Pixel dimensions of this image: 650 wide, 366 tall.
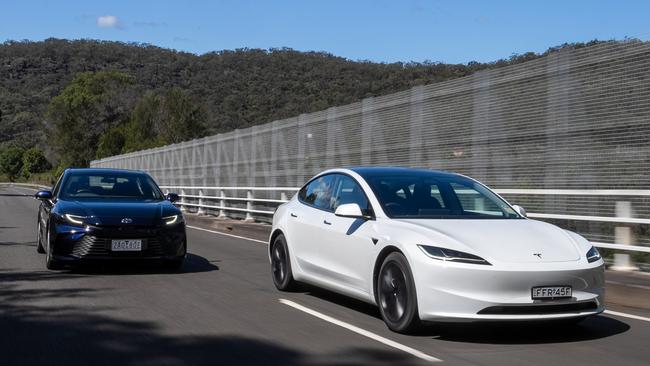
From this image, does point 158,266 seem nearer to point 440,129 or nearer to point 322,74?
point 440,129

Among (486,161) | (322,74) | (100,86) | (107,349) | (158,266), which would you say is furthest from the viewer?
(100,86)

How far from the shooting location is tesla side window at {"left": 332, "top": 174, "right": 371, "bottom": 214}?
8.07 metres

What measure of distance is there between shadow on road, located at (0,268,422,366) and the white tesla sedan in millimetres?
752

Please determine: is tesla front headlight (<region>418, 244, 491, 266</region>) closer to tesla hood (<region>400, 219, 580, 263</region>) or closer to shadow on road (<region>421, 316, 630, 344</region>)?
tesla hood (<region>400, 219, 580, 263</region>)

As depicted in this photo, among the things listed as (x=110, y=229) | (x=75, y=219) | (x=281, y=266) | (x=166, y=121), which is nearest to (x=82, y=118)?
(x=166, y=121)

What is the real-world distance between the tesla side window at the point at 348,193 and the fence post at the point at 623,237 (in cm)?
389

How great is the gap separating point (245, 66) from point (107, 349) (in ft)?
366

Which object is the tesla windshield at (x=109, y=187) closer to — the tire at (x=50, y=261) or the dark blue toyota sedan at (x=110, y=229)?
the dark blue toyota sedan at (x=110, y=229)

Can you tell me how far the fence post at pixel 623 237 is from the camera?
10.1 m

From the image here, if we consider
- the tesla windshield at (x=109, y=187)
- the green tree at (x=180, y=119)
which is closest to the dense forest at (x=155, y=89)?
the green tree at (x=180, y=119)

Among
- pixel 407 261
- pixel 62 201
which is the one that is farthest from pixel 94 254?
pixel 407 261

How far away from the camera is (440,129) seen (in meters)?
15.8

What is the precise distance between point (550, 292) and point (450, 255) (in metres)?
0.84

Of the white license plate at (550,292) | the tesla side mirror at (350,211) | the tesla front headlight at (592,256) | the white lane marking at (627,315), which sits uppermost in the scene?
the tesla side mirror at (350,211)
